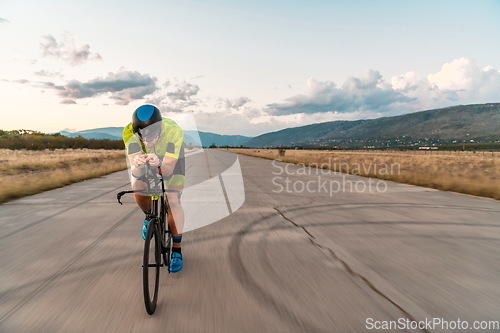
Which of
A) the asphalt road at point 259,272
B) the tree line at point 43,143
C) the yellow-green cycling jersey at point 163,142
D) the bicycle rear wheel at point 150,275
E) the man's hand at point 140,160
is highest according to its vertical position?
A: the tree line at point 43,143

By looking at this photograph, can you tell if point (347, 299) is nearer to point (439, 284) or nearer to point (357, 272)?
point (357, 272)

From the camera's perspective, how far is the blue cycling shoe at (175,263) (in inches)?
159

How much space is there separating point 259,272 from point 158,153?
186 cm

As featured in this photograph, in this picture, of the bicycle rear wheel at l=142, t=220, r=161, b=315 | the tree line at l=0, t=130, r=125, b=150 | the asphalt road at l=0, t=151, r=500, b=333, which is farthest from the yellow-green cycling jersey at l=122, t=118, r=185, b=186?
the tree line at l=0, t=130, r=125, b=150

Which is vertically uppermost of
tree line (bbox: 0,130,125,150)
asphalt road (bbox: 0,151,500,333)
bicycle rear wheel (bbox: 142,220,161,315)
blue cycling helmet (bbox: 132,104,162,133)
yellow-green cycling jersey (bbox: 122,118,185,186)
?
tree line (bbox: 0,130,125,150)

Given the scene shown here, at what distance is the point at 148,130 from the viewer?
343cm

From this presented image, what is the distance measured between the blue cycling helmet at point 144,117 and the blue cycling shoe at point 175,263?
161cm

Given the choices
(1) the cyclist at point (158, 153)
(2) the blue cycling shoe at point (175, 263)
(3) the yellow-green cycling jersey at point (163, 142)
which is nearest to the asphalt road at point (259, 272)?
(2) the blue cycling shoe at point (175, 263)

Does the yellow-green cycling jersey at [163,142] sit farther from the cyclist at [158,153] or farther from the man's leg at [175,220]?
the man's leg at [175,220]

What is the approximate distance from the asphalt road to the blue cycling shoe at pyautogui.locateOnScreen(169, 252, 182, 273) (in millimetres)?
102

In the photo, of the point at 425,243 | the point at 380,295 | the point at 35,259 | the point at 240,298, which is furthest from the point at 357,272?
the point at 35,259

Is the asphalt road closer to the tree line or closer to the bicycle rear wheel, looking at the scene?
the bicycle rear wheel

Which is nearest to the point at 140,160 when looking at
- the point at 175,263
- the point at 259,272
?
the point at 175,263

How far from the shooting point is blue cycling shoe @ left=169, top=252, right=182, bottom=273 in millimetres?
4031
